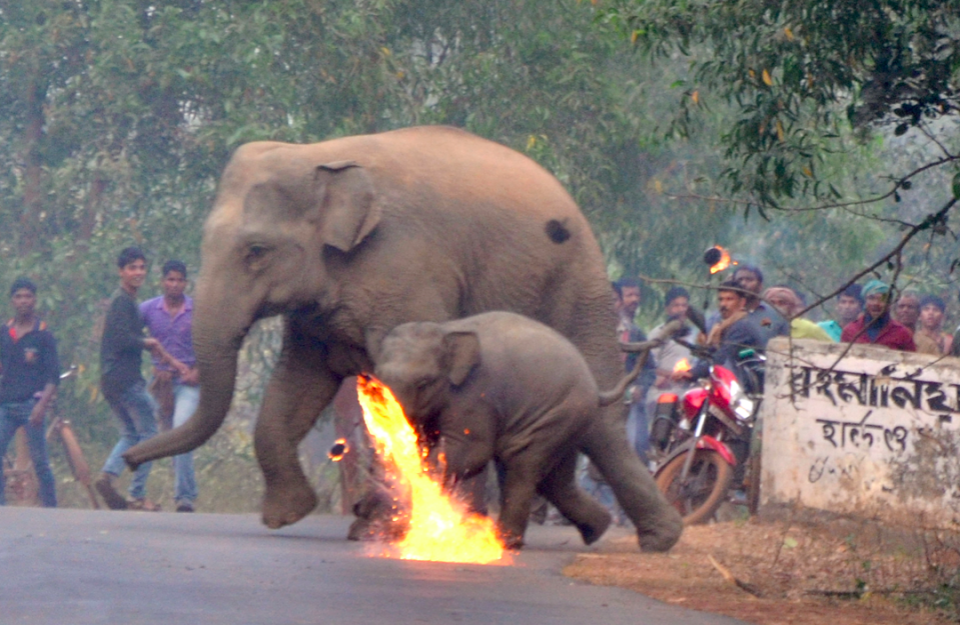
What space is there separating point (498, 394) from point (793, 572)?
1.79m

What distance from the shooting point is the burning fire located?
9.07 meters

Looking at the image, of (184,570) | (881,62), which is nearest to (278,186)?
(184,570)

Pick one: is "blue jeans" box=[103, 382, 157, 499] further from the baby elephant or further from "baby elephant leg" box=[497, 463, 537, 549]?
"baby elephant leg" box=[497, 463, 537, 549]

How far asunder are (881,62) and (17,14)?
10131 mm

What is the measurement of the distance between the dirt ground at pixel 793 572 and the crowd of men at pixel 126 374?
3.67 meters

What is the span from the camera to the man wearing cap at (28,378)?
12.9m

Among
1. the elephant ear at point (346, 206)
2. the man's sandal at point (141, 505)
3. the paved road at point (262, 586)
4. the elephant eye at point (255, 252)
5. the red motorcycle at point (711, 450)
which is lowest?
the paved road at point (262, 586)

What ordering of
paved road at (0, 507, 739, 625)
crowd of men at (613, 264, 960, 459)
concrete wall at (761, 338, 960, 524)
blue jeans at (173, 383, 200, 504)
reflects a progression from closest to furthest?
paved road at (0, 507, 739, 625), concrete wall at (761, 338, 960, 524), crowd of men at (613, 264, 960, 459), blue jeans at (173, 383, 200, 504)

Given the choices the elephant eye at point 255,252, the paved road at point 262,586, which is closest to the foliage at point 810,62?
the paved road at point 262,586

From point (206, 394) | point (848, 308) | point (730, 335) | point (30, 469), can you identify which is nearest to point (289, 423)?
point (206, 394)

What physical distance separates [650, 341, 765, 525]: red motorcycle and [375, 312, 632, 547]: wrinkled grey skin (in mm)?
1997

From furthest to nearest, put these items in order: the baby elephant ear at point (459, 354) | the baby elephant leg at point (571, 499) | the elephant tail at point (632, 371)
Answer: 1. the elephant tail at point (632, 371)
2. the baby elephant leg at point (571, 499)
3. the baby elephant ear at point (459, 354)

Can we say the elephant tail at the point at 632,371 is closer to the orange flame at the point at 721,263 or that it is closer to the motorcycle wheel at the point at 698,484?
the orange flame at the point at 721,263

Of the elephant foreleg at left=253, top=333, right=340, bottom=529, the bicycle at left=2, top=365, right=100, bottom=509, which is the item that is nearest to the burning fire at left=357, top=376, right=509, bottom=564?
the elephant foreleg at left=253, top=333, right=340, bottom=529
